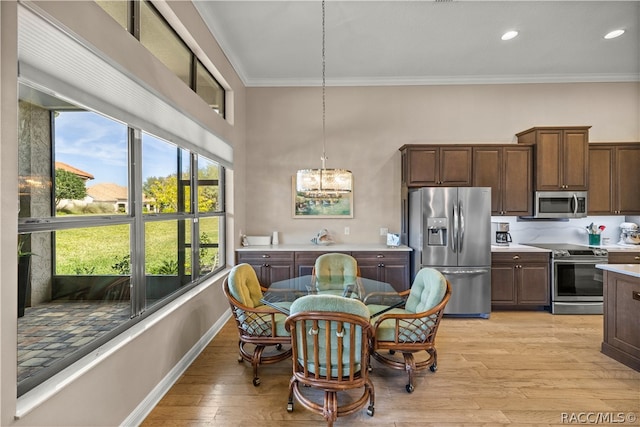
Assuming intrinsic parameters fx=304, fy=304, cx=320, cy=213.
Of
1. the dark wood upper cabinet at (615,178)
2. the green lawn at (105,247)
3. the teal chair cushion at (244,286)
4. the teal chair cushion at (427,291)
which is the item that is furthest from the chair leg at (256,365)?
the dark wood upper cabinet at (615,178)

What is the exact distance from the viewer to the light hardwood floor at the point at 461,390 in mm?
2117

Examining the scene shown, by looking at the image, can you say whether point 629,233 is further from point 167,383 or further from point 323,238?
point 167,383

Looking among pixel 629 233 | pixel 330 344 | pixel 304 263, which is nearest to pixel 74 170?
pixel 330 344

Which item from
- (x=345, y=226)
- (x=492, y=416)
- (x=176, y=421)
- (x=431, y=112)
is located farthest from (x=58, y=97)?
(x=431, y=112)

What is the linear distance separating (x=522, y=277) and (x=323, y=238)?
2.79m

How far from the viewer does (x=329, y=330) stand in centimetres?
182

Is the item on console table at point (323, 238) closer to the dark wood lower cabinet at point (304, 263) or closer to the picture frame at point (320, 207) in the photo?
the picture frame at point (320, 207)

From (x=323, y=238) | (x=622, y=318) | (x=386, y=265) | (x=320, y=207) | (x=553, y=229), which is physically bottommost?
(x=622, y=318)

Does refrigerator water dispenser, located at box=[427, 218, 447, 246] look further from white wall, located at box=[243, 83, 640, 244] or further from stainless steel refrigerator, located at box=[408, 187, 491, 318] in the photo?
white wall, located at box=[243, 83, 640, 244]

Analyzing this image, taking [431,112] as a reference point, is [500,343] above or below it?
below

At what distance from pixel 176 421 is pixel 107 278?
1.08m

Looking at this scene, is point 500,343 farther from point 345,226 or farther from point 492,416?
point 345,226

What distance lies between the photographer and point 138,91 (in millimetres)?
2039

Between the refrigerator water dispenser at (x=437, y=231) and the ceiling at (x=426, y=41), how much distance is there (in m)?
2.20
